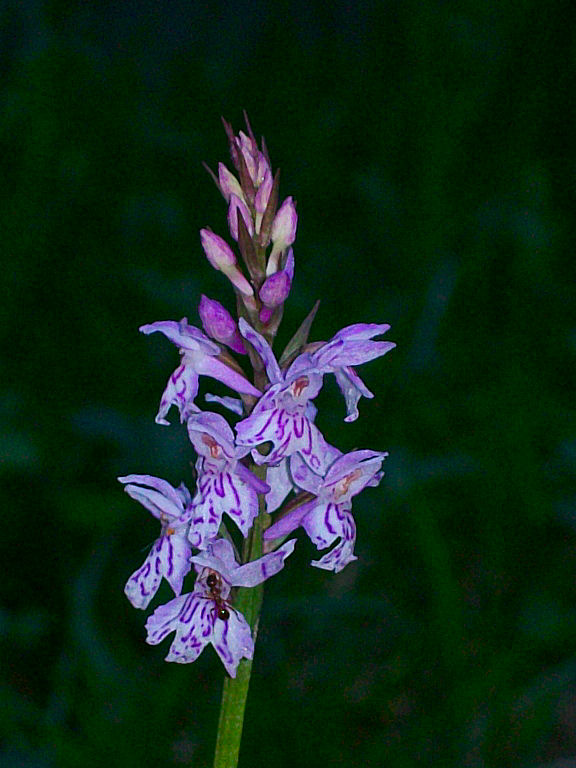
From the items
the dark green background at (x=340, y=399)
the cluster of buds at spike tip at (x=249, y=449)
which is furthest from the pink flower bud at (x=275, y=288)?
the dark green background at (x=340, y=399)

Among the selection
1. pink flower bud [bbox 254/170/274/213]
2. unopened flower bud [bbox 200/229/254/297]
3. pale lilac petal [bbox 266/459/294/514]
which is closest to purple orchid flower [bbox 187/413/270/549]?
pale lilac petal [bbox 266/459/294/514]

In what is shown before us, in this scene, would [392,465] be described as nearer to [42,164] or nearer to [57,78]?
[42,164]

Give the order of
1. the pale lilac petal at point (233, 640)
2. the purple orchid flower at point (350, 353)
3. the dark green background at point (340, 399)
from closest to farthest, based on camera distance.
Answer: the pale lilac petal at point (233, 640) → the purple orchid flower at point (350, 353) → the dark green background at point (340, 399)

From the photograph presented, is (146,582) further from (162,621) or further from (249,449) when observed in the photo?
(249,449)

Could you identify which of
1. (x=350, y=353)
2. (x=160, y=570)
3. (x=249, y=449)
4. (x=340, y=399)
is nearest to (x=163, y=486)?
(x=160, y=570)

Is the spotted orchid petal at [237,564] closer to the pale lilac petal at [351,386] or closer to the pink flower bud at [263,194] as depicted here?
the pale lilac petal at [351,386]

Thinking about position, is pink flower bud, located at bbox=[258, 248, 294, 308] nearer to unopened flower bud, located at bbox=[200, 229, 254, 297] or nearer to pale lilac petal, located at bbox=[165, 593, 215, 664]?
unopened flower bud, located at bbox=[200, 229, 254, 297]

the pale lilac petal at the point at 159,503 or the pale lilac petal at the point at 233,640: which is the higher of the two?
the pale lilac petal at the point at 159,503

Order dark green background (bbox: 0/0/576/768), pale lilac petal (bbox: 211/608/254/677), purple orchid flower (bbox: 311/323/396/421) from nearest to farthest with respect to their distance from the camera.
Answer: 1. pale lilac petal (bbox: 211/608/254/677)
2. purple orchid flower (bbox: 311/323/396/421)
3. dark green background (bbox: 0/0/576/768)
